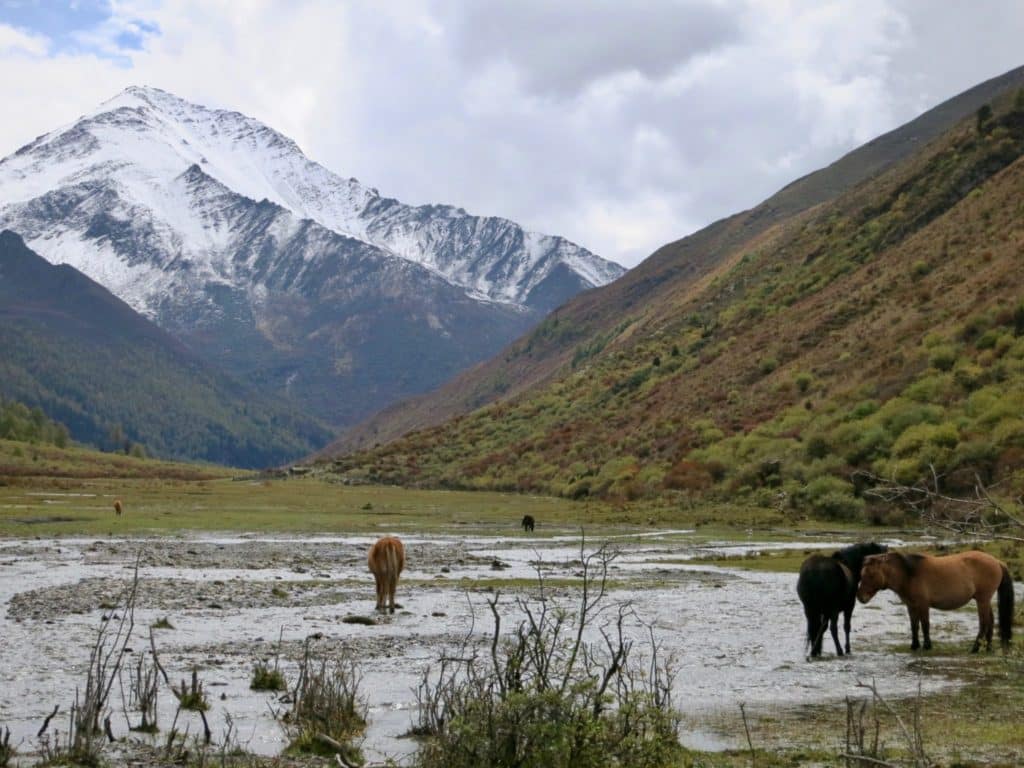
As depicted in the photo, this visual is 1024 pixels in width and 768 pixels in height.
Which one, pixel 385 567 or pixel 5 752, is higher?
pixel 385 567

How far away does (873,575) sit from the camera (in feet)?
62.0

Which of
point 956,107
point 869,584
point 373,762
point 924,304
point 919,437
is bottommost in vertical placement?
point 373,762

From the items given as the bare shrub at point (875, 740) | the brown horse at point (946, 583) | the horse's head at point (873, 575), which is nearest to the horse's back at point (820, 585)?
the horse's head at point (873, 575)

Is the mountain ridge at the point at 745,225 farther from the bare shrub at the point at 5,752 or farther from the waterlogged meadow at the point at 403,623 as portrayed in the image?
the bare shrub at the point at 5,752

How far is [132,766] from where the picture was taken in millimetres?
11023

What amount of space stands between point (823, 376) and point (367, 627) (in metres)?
55.4

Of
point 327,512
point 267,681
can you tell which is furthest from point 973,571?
point 327,512

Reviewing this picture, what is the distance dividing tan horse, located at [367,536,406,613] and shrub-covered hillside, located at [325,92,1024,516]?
1836cm

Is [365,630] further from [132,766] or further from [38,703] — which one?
[132,766]

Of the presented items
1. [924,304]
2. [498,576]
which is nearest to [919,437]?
[924,304]

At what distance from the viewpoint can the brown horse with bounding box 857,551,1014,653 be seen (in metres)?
18.4

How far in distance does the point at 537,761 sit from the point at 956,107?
18868 centimetres

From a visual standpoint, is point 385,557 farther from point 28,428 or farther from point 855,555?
point 28,428

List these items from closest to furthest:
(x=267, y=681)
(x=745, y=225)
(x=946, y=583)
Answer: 1. (x=267, y=681)
2. (x=946, y=583)
3. (x=745, y=225)
